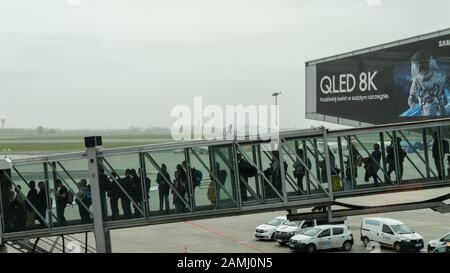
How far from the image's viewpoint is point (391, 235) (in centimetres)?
2233

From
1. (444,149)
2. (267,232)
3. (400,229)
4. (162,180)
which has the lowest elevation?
(267,232)

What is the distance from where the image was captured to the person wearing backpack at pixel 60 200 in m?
10.1

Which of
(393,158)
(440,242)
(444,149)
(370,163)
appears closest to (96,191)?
(370,163)

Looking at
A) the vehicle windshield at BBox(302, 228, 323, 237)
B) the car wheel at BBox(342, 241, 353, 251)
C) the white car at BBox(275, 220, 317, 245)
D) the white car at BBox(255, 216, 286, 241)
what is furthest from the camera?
the white car at BBox(255, 216, 286, 241)

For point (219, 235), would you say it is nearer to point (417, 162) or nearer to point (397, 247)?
point (397, 247)

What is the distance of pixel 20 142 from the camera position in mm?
75062

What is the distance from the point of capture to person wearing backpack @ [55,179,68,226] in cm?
1015

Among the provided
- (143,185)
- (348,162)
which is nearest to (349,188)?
(348,162)

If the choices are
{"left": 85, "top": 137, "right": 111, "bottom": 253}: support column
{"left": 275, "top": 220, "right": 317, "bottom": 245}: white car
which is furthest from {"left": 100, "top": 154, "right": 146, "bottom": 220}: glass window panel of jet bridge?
{"left": 275, "top": 220, "right": 317, "bottom": 245}: white car

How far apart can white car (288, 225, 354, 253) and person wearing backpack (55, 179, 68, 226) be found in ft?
42.6

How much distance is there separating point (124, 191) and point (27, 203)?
1869mm

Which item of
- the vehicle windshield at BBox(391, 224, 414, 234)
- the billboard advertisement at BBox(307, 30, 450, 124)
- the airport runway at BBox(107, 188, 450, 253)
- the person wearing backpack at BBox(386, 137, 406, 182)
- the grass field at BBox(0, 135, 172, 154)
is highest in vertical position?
the billboard advertisement at BBox(307, 30, 450, 124)

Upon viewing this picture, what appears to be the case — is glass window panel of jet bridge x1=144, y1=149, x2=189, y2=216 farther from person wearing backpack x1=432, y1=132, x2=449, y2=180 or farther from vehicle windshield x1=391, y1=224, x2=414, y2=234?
vehicle windshield x1=391, y1=224, x2=414, y2=234

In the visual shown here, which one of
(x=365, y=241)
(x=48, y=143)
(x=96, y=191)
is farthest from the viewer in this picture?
(x=48, y=143)
